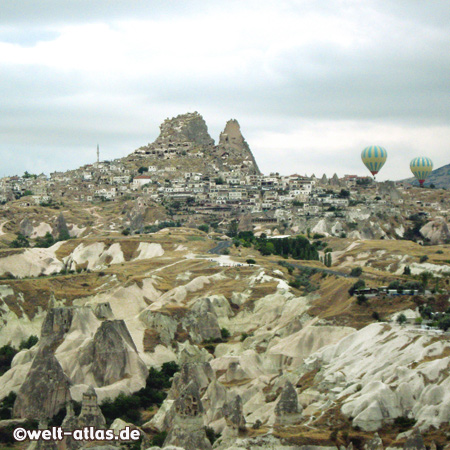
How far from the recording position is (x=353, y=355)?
268 feet

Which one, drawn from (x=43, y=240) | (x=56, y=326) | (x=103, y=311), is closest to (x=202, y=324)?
(x=103, y=311)

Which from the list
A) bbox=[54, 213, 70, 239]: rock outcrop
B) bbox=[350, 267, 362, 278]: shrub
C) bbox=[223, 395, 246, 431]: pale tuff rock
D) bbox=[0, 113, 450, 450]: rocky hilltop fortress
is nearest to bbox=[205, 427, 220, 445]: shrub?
bbox=[0, 113, 450, 450]: rocky hilltop fortress

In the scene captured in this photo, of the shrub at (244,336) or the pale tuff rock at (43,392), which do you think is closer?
the pale tuff rock at (43,392)

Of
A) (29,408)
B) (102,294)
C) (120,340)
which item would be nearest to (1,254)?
(102,294)

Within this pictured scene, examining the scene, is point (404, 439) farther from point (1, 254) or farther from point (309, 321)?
point (1, 254)

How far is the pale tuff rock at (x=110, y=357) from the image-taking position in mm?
94000

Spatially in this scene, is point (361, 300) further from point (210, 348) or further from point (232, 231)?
point (232, 231)

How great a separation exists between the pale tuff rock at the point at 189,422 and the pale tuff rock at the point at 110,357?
1650 inches

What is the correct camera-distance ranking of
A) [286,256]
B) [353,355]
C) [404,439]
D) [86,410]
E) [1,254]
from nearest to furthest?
[404,439] < [86,410] < [353,355] < [1,254] < [286,256]

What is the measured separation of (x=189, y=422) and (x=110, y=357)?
44.1 metres

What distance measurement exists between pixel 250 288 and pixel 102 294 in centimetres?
1985

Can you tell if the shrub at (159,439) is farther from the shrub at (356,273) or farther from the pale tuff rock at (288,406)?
the shrub at (356,273)

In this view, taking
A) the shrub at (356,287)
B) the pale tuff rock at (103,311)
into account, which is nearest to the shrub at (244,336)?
the shrub at (356,287)

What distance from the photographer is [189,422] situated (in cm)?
5184
